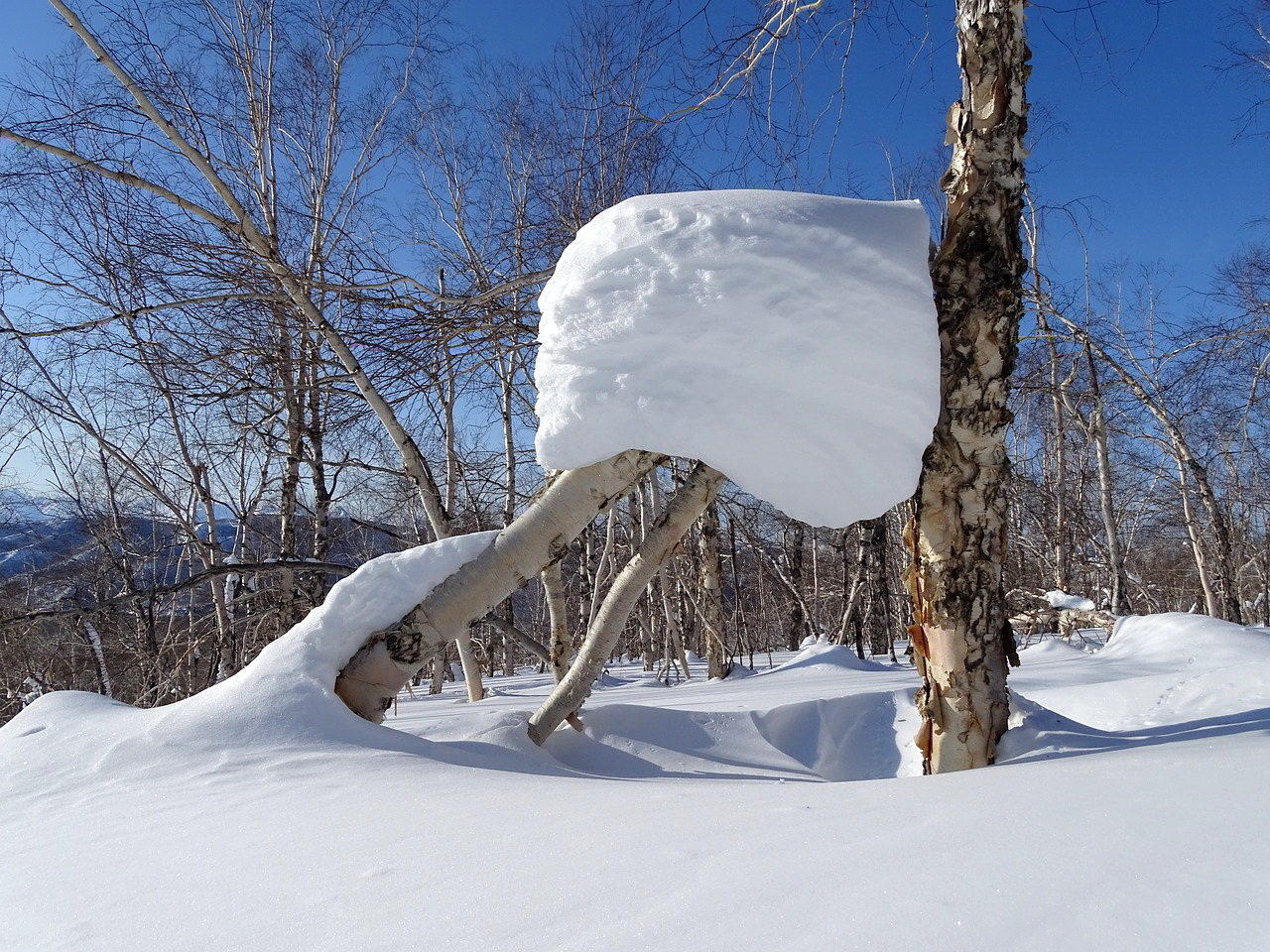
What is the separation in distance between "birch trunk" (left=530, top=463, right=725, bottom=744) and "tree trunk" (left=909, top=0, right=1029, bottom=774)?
27.1 inches

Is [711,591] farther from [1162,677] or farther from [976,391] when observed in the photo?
[976,391]

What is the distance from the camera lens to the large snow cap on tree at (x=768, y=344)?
1.82 m

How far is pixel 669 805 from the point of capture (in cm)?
119

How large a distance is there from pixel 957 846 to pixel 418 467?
11.0ft

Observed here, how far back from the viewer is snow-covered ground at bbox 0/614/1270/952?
71 cm

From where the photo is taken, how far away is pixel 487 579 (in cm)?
221

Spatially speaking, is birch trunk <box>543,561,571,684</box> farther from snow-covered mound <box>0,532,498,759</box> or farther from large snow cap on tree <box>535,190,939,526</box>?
large snow cap on tree <box>535,190,939,526</box>

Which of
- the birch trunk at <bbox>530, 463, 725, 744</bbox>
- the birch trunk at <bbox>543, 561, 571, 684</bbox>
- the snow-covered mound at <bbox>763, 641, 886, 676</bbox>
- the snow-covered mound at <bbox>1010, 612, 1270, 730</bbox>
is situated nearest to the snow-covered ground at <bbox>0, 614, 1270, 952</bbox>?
the birch trunk at <bbox>530, 463, 725, 744</bbox>

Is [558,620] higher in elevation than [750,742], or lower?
higher

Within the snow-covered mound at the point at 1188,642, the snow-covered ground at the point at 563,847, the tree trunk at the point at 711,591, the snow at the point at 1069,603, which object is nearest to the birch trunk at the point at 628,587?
the snow-covered ground at the point at 563,847

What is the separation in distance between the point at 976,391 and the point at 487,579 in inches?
Answer: 60.7

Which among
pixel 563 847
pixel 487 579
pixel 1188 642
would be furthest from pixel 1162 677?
pixel 563 847

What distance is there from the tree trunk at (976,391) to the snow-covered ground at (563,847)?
0.26 metres

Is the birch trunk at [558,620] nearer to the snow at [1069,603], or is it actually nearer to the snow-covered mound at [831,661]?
the snow-covered mound at [831,661]
